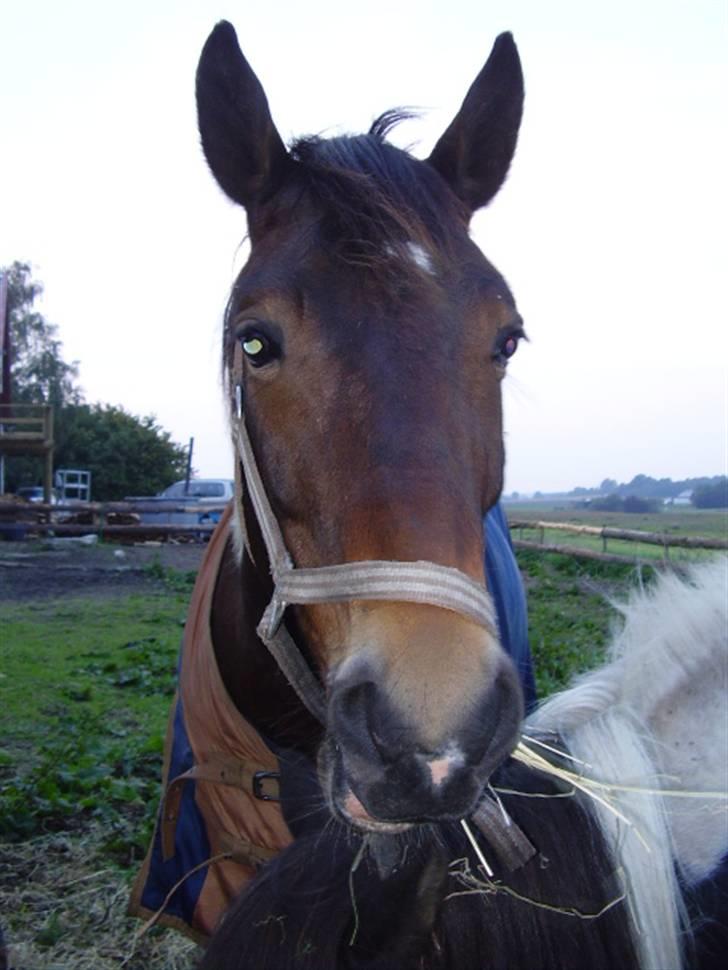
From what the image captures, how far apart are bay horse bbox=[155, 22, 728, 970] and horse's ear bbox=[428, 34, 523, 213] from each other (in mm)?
182

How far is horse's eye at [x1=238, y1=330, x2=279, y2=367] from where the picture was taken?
1802 mm

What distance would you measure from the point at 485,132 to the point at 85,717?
4380 mm

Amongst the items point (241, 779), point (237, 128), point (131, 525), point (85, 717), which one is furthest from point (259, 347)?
point (131, 525)

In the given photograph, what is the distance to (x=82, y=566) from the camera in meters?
13.2

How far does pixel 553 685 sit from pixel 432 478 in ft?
14.6

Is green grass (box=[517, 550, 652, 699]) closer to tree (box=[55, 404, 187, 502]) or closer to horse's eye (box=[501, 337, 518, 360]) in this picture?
horse's eye (box=[501, 337, 518, 360])

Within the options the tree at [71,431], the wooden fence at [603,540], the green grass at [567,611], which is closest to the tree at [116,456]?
the tree at [71,431]

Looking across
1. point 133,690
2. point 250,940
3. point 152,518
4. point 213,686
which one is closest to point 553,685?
point 133,690

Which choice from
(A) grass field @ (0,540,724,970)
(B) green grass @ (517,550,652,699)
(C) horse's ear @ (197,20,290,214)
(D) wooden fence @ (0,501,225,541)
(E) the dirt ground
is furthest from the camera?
(D) wooden fence @ (0,501,225,541)

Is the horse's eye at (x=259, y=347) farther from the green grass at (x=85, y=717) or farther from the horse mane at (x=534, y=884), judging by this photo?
the green grass at (x=85, y=717)

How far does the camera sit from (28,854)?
3670 mm

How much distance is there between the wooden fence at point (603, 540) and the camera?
11047 millimetres

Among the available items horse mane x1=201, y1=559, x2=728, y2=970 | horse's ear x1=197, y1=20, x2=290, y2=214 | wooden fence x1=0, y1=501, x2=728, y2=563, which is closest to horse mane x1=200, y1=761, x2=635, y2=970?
horse mane x1=201, y1=559, x2=728, y2=970

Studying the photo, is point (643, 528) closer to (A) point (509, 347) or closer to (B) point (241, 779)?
(B) point (241, 779)
